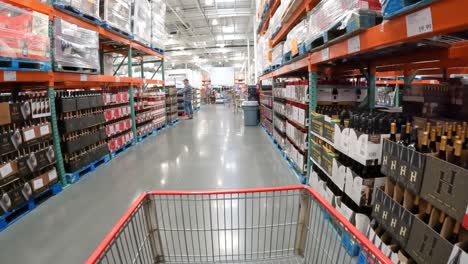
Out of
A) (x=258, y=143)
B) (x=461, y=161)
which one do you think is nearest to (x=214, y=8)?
(x=258, y=143)

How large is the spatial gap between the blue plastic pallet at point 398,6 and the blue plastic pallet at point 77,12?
4299mm

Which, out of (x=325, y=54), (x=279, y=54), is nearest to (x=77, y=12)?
(x=279, y=54)

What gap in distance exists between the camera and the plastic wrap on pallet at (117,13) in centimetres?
512

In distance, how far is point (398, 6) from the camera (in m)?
1.39

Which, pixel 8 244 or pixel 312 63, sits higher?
pixel 312 63

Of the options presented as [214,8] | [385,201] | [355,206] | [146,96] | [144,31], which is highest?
[214,8]

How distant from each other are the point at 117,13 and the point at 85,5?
117cm

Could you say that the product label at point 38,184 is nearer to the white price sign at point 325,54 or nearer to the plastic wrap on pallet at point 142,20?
the white price sign at point 325,54

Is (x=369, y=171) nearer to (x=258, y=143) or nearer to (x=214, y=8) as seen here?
(x=258, y=143)

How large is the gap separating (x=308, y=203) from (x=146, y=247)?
0.99m

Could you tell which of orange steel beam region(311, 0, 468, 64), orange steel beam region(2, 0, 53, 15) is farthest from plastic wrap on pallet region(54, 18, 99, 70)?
orange steel beam region(311, 0, 468, 64)

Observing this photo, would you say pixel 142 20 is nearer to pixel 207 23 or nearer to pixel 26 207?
pixel 26 207

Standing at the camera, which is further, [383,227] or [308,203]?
[383,227]

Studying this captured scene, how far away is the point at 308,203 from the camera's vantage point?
153cm
